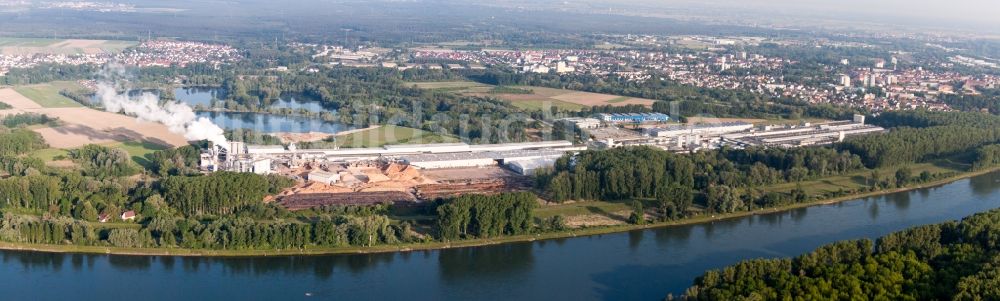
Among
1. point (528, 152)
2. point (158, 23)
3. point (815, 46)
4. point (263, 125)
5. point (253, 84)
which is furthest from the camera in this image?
point (158, 23)

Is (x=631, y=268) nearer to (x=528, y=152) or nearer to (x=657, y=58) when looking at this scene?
(x=528, y=152)

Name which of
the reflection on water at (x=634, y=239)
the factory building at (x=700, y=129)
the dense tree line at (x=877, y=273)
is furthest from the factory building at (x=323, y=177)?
the factory building at (x=700, y=129)

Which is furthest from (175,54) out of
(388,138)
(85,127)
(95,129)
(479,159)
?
(479,159)

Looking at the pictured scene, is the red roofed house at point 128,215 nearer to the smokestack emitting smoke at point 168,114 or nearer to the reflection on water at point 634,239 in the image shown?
the smokestack emitting smoke at point 168,114

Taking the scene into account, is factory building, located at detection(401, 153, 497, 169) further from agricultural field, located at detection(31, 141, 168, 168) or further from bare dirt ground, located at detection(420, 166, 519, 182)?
agricultural field, located at detection(31, 141, 168, 168)

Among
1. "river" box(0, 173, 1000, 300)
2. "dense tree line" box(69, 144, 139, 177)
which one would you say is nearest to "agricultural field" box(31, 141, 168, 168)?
"dense tree line" box(69, 144, 139, 177)

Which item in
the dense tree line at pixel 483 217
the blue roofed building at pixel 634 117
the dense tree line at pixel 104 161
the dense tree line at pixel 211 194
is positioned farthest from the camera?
the blue roofed building at pixel 634 117

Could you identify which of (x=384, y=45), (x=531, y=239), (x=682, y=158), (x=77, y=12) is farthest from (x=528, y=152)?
(x=77, y=12)

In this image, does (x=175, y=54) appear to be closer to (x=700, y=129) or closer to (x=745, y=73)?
(x=745, y=73)
